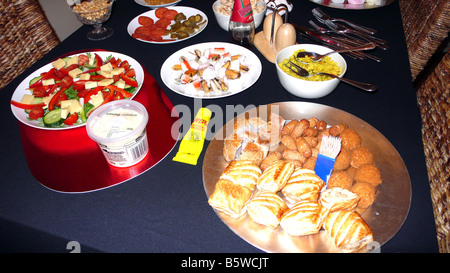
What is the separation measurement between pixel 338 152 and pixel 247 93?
525mm

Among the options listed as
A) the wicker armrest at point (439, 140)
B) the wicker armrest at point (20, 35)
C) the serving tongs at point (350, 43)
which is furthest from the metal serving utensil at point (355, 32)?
the wicker armrest at point (20, 35)

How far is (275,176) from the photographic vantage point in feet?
2.84

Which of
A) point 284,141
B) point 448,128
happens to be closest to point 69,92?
point 284,141

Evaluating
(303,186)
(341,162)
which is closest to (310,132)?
(341,162)

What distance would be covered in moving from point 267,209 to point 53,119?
898 millimetres

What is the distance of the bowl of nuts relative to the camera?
1568 millimetres

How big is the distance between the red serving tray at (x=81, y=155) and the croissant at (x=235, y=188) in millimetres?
290

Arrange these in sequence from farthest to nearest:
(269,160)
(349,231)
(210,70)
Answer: (210,70)
(269,160)
(349,231)

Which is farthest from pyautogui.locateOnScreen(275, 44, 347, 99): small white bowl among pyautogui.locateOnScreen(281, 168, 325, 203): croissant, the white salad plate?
the white salad plate

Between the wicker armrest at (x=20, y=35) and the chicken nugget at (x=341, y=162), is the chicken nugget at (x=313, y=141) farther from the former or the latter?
the wicker armrest at (x=20, y=35)

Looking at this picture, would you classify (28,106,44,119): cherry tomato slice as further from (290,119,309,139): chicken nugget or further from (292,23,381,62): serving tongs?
(292,23,381,62): serving tongs

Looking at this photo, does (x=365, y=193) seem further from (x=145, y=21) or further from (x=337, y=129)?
(x=145, y=21)
